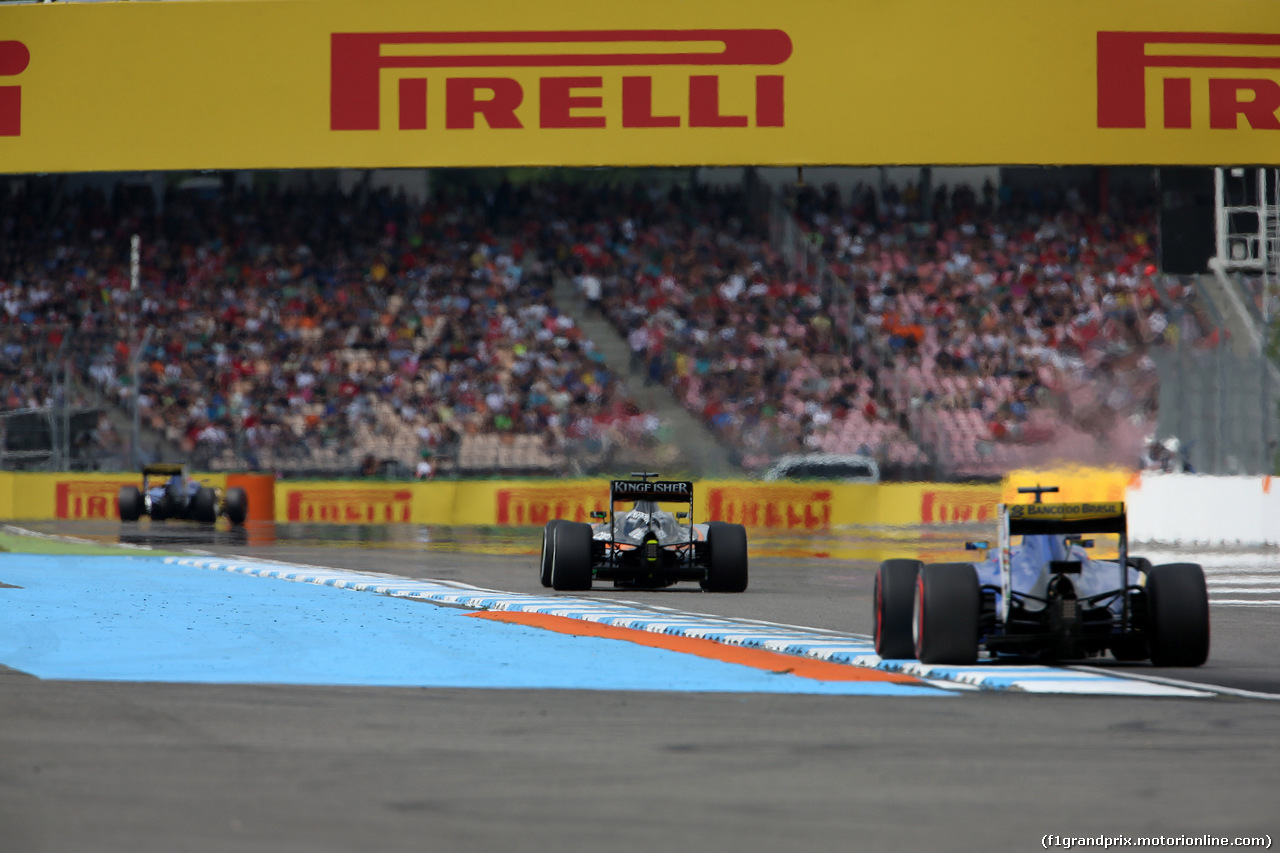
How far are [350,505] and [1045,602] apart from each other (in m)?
22.6

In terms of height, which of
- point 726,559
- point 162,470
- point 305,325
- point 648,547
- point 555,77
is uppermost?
point 555,77

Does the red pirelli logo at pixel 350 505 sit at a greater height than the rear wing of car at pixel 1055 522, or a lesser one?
lesser

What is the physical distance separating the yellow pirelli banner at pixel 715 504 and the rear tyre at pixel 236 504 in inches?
74.9

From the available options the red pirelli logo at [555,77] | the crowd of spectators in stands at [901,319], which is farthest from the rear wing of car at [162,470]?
the crowd of spectators in stands at [901,319]

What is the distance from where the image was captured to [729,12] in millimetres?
30828

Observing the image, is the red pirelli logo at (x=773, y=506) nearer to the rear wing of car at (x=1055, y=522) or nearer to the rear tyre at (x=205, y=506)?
the rear tyre at (x=205, y=506)

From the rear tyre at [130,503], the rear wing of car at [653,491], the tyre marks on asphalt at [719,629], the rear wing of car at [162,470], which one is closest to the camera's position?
the tyre marks on asphalt at [719,629]

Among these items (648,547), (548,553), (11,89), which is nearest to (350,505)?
(11,89)

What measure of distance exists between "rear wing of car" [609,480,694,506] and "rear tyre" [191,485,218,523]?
14145 mm

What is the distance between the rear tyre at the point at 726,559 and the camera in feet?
51.5

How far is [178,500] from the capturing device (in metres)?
28.7

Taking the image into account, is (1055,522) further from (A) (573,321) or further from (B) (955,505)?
(A) (573,321)

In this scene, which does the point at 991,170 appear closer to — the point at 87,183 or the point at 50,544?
the point at 87,183

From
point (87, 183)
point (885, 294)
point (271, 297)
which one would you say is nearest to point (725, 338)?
point (885, 294)
